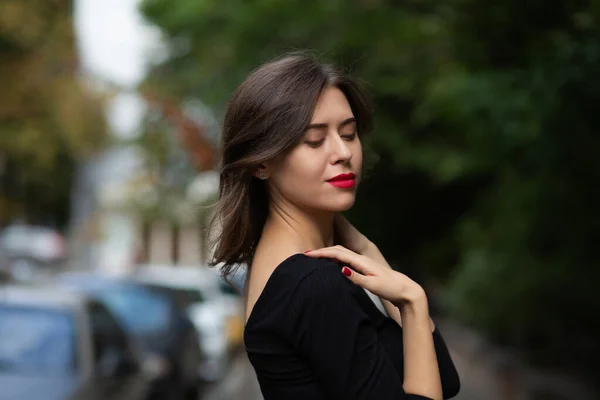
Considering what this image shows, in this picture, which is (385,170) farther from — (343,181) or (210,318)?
(343,181)

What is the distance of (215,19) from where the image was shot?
38.7 feet

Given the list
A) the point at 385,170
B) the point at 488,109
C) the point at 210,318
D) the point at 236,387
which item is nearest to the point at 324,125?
the point at 488,109

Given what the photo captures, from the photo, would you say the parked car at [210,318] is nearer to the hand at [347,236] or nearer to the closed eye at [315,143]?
the hand at [347,236]

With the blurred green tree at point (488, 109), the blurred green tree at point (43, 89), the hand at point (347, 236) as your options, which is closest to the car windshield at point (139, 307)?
the blurred green tree at point (488, 109)

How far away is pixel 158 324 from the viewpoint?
11.0 m

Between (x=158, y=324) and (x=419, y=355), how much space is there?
923 cm

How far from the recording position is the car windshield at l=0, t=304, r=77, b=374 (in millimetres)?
6406

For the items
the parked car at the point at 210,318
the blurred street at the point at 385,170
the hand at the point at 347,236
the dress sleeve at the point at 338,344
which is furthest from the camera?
the parked car at the point at 210,318

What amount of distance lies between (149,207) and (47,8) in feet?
36.9

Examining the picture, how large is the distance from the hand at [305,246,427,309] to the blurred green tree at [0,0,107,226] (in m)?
20.6

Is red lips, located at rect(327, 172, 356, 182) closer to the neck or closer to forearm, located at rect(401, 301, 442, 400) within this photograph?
the neck

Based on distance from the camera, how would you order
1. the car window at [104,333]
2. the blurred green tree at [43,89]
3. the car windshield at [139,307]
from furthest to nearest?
1. the blurred green tree at [43,89]
2. the car windshield at [139,307]
3. the car window at [104,333]

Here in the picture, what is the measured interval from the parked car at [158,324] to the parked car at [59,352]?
4.27 feet

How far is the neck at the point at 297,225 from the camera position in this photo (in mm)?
2201
